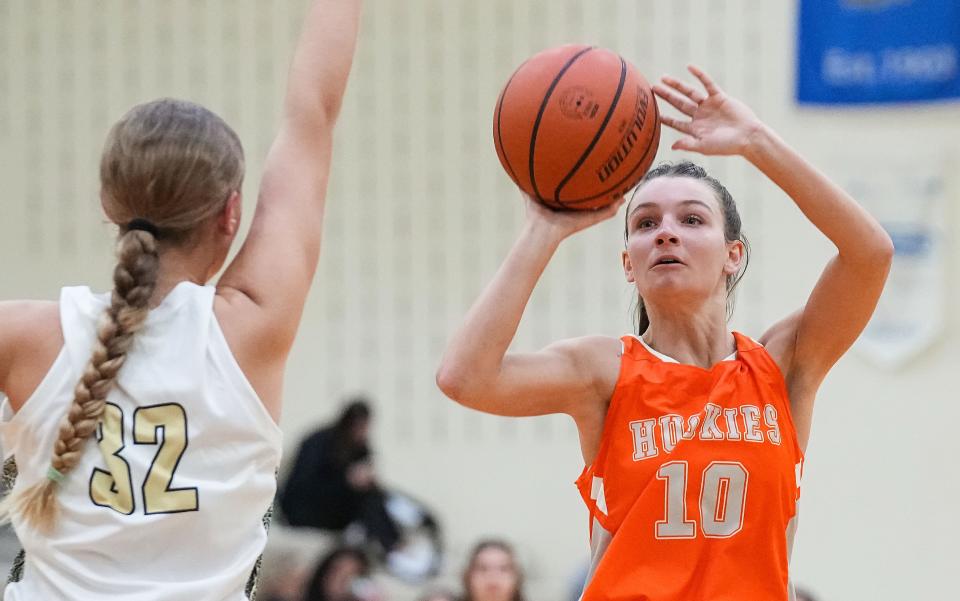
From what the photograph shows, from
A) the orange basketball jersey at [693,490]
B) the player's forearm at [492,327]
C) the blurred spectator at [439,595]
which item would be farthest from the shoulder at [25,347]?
the blurred spectator at [439,595]

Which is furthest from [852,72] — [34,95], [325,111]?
[325,111]

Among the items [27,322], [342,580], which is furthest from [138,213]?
[342,580]

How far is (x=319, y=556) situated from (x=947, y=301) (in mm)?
4473

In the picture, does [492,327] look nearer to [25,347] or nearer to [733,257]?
[733,257]

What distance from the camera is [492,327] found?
273 cm

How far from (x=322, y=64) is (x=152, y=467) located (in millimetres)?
871

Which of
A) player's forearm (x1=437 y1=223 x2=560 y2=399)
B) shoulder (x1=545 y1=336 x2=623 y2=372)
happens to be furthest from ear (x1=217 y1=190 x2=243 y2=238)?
shoulder (x1=545 y1=336 x2=623 y2=372)

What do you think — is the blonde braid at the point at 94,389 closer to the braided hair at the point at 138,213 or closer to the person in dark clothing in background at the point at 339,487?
the braided hair at the point at 138,213

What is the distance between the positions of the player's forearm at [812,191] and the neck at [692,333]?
0.35 meters

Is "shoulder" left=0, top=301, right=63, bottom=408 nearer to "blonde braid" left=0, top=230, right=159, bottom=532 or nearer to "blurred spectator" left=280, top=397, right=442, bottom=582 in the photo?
"blonde braid" left=0, top=230, right=159, bottom=532

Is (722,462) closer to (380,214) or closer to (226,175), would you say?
(226,175)

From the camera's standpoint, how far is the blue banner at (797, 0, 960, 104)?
8.36 m

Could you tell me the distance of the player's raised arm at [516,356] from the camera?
2736 millimetres

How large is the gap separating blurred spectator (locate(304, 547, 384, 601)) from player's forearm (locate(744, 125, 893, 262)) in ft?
18.1
